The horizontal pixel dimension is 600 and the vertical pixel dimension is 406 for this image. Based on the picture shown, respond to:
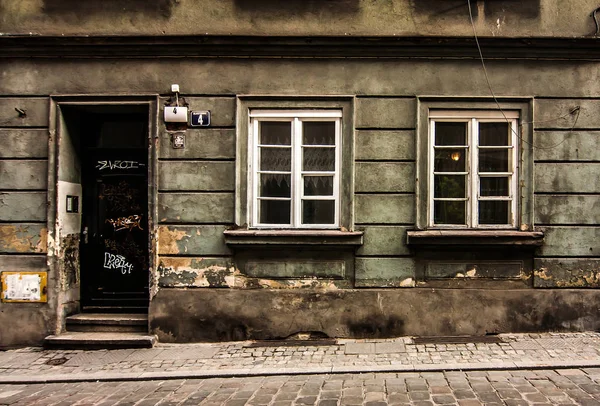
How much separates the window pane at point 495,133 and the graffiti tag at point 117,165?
5.45 metres

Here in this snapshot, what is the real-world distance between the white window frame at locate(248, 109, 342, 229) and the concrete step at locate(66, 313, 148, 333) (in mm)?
2278

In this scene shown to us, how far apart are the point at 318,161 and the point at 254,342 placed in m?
2.86

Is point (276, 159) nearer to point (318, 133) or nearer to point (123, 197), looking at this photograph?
point (318, 133)

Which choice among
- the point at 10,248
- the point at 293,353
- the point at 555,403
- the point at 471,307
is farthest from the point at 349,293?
the point at 10,248

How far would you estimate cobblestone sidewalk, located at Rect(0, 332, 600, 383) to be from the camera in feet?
17.1

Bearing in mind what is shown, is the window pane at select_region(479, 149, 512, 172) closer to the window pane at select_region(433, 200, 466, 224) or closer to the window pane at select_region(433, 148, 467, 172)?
the window pane at select_region(433, 148, 467, 172)

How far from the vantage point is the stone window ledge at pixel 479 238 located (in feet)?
20.6

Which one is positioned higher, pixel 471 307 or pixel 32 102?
pixel 32 102

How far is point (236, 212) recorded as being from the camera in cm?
645

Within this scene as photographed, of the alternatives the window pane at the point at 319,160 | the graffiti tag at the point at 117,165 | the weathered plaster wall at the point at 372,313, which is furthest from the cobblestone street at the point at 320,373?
the graffiti tag at the point at 117,165

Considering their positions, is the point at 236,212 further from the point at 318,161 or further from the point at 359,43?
the point at 359,43

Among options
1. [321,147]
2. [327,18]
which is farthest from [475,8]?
[321,147]

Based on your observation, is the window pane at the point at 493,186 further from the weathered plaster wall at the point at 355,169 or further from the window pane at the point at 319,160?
the window pane at the point at 319,160

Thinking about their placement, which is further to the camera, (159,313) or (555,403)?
(159,313)
